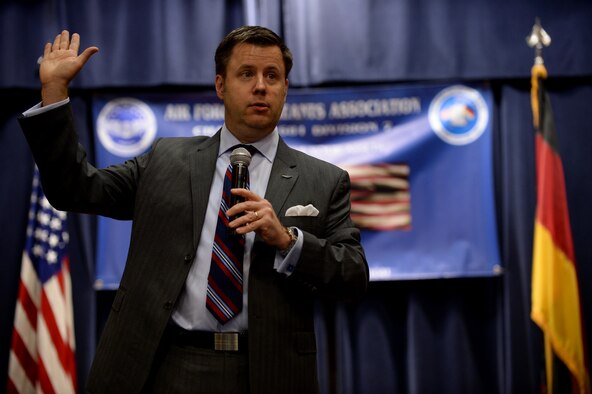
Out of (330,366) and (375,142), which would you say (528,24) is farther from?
(330,366)

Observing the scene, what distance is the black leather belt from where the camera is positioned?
151 cm

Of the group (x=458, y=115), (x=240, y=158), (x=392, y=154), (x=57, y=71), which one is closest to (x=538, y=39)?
(x=458, y=115)

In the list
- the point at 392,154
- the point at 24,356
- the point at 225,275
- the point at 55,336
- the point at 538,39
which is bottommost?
the point at 24,356

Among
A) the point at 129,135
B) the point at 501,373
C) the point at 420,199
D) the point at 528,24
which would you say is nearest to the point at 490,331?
the point at 501,373

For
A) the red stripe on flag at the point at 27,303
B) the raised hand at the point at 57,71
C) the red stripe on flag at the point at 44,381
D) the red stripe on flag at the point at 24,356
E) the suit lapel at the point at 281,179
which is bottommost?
the red stripe on flag at the point at 44,381

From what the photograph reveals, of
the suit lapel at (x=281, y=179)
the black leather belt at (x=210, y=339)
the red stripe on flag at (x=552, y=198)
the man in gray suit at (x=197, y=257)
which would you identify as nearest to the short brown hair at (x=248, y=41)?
the man in gray suit at (x=197, y=257)

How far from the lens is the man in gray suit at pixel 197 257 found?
147 cm

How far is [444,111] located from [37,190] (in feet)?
8.68

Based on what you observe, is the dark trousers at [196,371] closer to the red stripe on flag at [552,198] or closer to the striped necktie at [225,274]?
the striped necktie at [225,274]

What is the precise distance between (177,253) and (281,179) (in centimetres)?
34

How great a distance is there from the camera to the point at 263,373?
148cm

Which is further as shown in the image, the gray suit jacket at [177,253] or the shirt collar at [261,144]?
the shirt collar at [261,144]

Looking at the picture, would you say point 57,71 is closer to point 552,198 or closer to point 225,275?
point 225,275

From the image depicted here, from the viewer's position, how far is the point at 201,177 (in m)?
1.66
